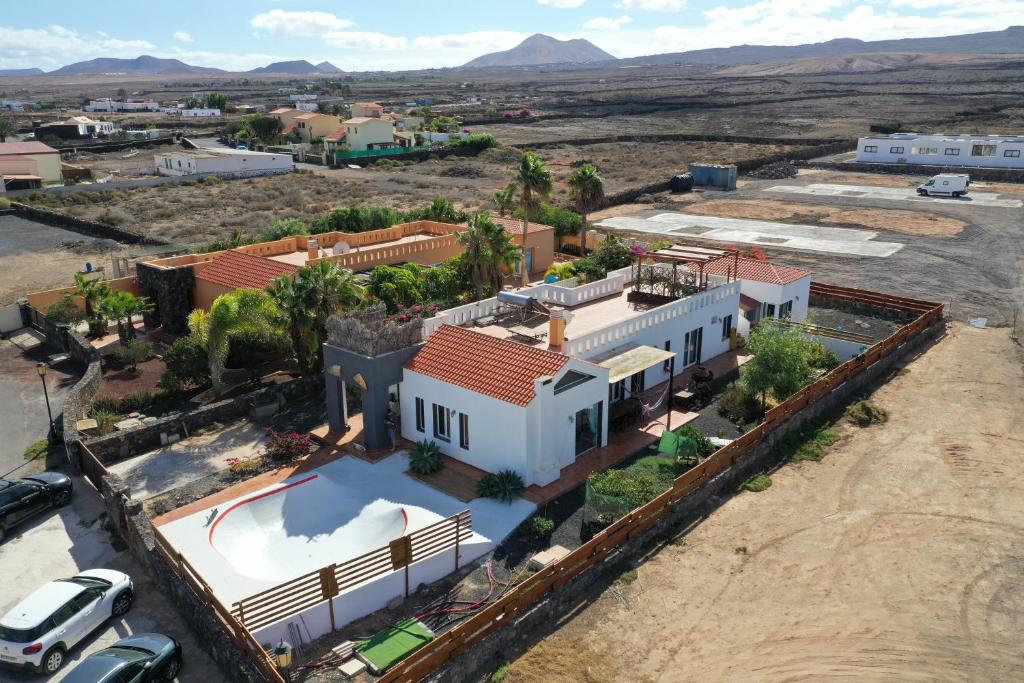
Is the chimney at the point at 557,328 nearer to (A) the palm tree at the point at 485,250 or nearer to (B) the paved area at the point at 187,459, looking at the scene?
(A) the palm tree at the point at 485,250

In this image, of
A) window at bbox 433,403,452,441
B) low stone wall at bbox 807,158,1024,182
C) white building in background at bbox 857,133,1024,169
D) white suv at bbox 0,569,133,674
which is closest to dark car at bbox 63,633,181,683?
white suv at bbox 0,569,133,674

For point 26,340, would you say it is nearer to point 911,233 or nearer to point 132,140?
point 911,233

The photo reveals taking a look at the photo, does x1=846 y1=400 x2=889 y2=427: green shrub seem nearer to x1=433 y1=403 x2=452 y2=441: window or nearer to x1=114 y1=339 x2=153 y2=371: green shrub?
x1=433 y1=403 x2=452 y2=441: window

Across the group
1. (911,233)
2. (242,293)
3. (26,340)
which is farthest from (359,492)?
(911,233)

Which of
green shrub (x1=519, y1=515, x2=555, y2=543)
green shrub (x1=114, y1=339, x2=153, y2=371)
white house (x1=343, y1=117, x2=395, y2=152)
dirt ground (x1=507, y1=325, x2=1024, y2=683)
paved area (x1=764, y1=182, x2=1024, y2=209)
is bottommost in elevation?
dirt ground (x1=507, y1=325, x2=1024, y2=683)

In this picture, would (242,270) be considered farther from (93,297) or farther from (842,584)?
Result: (842,584)

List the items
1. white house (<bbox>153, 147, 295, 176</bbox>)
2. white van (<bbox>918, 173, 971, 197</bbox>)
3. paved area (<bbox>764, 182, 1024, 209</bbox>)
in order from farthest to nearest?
white house (<bbox>153, 147, 295, 176</bbox>), white van (<bbox>918, 173, 971, 197</bbox>), paved area (<bbox>764, 182, 1024, 209</bbox>)

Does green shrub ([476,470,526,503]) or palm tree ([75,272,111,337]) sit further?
palm tree ([75,272,111,337])
